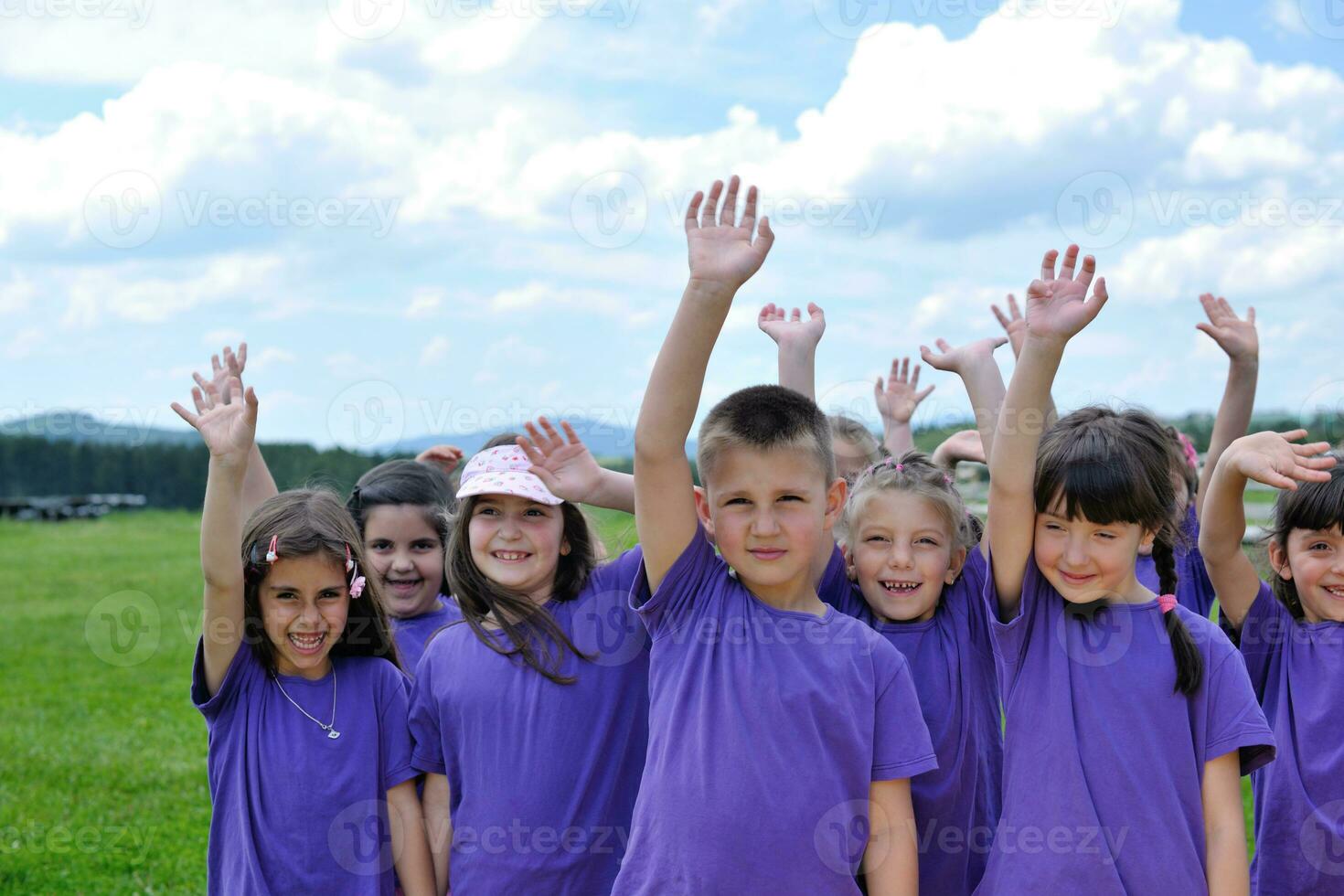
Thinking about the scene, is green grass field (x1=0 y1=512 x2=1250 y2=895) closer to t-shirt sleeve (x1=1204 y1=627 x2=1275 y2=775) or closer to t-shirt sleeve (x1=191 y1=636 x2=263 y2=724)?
t-shirt sleeve (x1=191 y1=636 x2=263 y2=724)

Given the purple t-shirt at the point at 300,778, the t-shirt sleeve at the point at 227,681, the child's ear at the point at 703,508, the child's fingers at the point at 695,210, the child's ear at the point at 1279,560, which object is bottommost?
the purple t-shirt at the point at 300,778

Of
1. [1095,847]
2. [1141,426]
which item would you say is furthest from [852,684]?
[1141,426]

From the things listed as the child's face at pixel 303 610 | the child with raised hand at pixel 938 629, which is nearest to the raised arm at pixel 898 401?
the child with raised hand at pixel 938 629

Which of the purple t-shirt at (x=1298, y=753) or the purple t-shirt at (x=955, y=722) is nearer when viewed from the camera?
the purple t-shirt at (x=955, y=722)

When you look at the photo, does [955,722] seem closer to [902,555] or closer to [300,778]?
[902,555]

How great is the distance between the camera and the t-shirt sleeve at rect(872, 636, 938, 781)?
9.05 feet

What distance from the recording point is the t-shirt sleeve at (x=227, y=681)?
3398mm

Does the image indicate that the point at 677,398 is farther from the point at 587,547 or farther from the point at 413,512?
the point at 413,512

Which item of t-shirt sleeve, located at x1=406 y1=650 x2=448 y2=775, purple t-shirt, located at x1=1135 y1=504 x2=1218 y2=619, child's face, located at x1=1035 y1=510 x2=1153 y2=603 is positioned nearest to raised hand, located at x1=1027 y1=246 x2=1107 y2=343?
child's face, located at x1=1035 y1=510 x2=1153 y2=603

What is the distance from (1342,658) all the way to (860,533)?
1551mm

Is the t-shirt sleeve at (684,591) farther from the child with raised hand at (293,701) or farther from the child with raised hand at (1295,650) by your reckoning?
the child with raised hand at (1295,650)

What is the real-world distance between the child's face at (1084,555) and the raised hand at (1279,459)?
1.30 ft

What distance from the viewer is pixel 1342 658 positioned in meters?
3.49

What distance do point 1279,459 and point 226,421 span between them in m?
2.95
